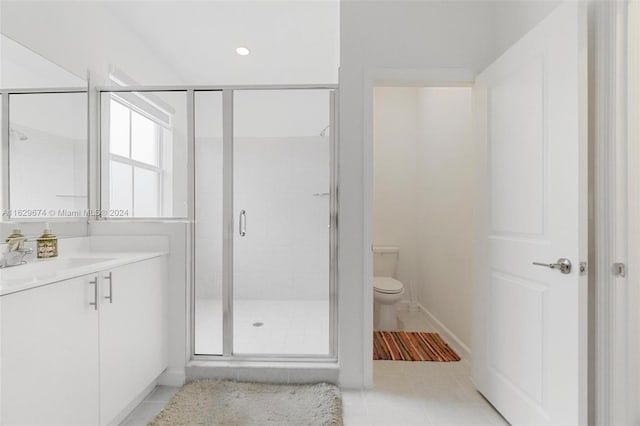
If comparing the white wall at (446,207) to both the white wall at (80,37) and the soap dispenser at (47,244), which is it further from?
the white wall at (80,37)

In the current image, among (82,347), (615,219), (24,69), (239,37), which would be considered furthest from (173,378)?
(239,37)

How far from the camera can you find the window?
7.46ft

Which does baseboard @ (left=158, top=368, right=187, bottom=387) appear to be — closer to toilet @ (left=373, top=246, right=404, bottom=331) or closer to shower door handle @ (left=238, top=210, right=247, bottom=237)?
shower door handle @ (left=238, top=210, right=247, bottom=237)

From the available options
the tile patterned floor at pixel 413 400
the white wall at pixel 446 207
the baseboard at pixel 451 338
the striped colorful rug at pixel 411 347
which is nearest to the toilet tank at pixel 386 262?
the white wall at pixel 446 207

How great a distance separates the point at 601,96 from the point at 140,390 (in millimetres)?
2634

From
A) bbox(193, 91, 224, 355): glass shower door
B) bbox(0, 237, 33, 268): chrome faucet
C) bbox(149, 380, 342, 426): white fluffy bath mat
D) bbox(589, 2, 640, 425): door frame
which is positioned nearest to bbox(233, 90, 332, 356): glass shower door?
bbox(193, 91, 224, 355): glass shower door

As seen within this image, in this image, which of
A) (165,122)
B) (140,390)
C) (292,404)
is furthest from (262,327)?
(165,122)

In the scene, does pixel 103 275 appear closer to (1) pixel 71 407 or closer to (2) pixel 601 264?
(1) pixel 71 407

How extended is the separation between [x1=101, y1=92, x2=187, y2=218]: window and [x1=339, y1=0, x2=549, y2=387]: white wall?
3.67 feet

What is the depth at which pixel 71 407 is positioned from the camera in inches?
53.5

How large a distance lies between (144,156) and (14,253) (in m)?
0.96

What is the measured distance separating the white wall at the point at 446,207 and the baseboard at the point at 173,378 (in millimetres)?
2054

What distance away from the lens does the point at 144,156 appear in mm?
2314

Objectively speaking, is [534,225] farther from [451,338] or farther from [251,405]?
[251,405]
